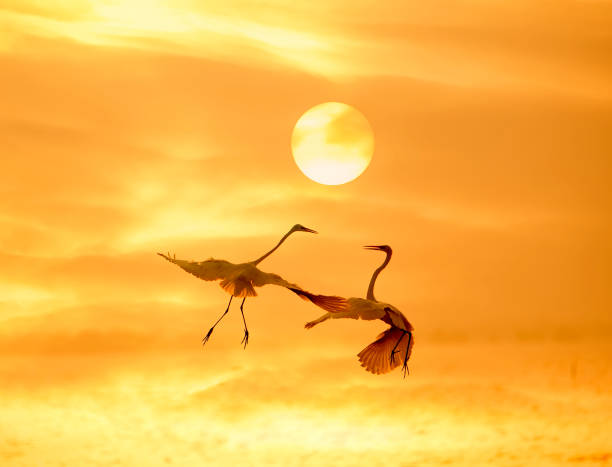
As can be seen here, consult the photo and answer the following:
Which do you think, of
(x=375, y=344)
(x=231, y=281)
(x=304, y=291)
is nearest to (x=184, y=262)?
(x=231, y=281)

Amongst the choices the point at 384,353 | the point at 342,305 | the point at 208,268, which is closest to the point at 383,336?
the point at 384,353

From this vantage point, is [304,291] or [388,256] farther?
[388,256]

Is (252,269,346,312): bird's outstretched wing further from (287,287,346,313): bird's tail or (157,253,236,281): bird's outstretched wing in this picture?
(157,253,236,281): bird's outstretched wing

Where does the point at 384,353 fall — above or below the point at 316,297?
below

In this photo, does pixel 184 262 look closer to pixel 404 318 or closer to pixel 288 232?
pixel 288 232

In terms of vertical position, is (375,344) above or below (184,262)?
below

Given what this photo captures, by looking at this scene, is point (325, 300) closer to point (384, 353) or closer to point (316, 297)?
point (316, 297)
